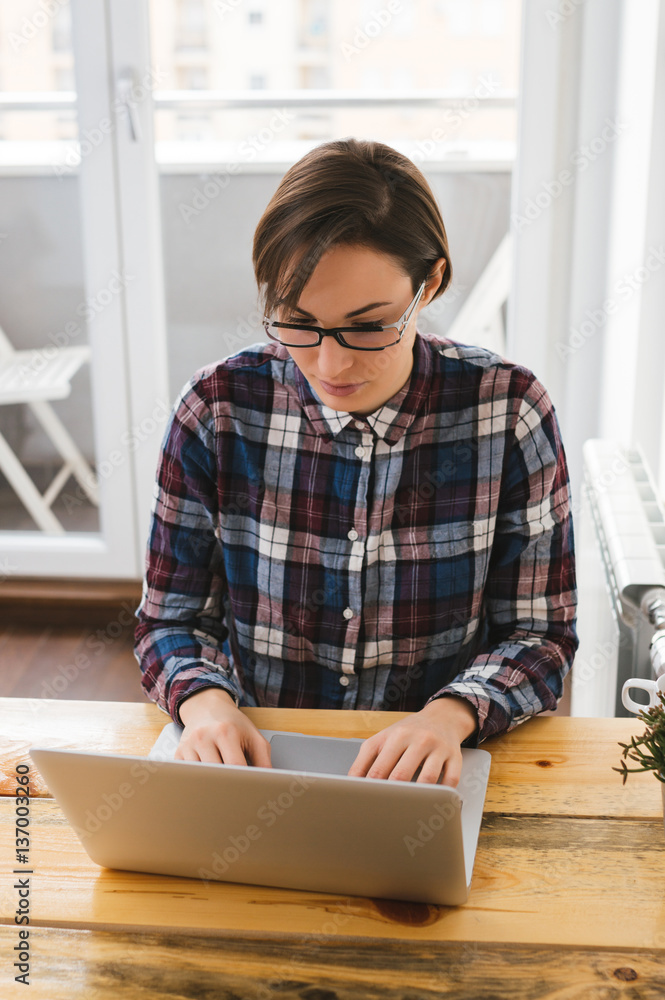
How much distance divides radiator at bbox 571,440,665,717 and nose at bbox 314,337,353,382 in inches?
18.7

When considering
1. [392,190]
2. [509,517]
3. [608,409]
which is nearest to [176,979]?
[509,517]

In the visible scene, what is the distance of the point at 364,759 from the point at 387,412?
18.2 inches

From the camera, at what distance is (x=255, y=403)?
4.09ft

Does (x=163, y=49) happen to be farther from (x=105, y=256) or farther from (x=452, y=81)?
(x=452, y=81)

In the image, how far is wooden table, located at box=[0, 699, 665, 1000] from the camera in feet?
2.37

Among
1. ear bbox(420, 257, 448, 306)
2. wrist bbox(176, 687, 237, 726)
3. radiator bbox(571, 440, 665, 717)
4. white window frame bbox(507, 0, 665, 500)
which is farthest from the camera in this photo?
white window frame bbox(507, 0, 665, 500)

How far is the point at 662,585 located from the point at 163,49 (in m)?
1.98

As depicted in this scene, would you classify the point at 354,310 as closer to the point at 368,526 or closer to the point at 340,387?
the point at 340,387

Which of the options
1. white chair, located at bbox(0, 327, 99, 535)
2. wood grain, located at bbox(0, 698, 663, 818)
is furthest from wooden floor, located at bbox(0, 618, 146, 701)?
wood grain, located at bbox(0, 698, 663, 818)

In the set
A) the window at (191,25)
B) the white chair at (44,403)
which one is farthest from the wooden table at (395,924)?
the window at (191,25)

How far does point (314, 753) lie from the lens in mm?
983

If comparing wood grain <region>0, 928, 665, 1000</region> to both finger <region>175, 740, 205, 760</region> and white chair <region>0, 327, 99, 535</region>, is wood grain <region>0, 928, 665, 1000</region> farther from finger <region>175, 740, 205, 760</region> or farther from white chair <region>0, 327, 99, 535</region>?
white chair <region>0, 327, 99, 535</region>

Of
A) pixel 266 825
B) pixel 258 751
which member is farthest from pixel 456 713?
pixel 266 825

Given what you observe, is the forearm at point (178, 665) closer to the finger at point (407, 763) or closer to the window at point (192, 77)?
the finger at point (407, 763)
